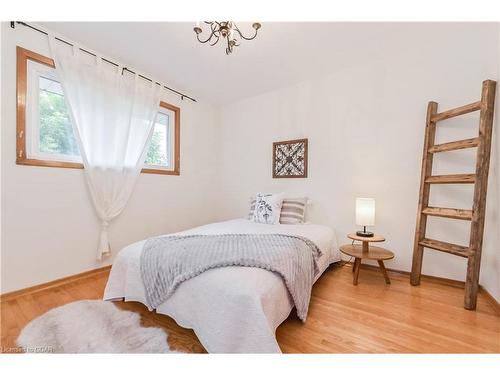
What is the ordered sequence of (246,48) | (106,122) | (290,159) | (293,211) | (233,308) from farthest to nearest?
(290,159)
(293,211)
(106,122)
(246,48)
(233,308)

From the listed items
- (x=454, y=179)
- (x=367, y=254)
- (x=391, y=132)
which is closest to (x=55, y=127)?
(x=367, y=254)

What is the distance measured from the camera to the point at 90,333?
133 centimetres

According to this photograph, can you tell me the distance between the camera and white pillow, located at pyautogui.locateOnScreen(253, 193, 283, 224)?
2.71m

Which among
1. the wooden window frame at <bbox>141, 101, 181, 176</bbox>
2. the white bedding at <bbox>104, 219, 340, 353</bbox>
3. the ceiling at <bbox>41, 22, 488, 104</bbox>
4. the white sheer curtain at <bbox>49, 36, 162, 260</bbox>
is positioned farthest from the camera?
the wooden window frame at <bbox>141, 101, 181, 176</bbox>

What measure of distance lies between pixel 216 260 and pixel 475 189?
2.05m

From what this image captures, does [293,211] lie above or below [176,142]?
below

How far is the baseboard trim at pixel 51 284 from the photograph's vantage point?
70.0 inches

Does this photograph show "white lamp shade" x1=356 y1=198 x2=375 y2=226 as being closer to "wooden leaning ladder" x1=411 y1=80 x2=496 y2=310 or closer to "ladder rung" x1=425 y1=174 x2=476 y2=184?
"wooden leaning ladder" x1=411 y1=80 x2=496 y2=310

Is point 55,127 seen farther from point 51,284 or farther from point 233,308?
point 233,308

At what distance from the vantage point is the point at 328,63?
8.31ft

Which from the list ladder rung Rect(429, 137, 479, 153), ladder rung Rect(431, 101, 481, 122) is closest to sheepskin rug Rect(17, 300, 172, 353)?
ladder rung Rect(429, 137, 479, 153)

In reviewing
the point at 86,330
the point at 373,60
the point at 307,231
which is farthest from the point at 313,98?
the point at 86,330

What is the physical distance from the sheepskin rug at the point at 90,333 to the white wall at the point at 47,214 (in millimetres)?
642

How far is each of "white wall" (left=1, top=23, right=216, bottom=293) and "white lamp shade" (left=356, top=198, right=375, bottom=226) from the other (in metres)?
2.43
